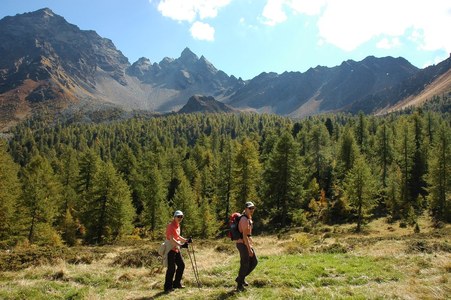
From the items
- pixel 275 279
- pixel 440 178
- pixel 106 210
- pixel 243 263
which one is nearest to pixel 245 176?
pixel 106 210

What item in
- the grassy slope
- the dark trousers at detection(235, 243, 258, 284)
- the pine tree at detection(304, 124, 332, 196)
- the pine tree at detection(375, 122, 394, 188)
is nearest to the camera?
the grassy slope

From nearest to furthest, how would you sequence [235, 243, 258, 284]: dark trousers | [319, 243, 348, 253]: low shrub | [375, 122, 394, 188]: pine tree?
[235, 243, 258, 284]: dark trousers, [319, 243, 348, 253]: low shrub, [375, 122, 394, 188]: pine tree

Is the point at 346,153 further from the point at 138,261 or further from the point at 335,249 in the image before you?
the point at 138,261

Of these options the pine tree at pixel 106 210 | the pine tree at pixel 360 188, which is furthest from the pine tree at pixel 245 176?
the pine tree at pixel 106 210

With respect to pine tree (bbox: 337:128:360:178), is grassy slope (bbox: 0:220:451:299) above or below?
below

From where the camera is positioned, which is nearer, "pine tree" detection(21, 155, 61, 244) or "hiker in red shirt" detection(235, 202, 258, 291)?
"hiker in red shirt" detection(235, 202, 258, 291)

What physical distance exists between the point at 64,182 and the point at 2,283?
52.3m

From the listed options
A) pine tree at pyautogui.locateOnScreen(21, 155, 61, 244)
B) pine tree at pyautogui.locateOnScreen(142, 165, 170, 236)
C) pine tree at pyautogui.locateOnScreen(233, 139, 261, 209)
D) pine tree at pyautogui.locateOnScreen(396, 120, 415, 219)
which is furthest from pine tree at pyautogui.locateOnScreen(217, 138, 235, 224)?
pine tree at pyautogui.locateOnScreen(396, 120, 415, 219)

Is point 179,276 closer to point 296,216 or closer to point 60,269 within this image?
point 60,269

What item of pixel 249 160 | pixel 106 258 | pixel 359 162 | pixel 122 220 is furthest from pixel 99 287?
pixel 359 162

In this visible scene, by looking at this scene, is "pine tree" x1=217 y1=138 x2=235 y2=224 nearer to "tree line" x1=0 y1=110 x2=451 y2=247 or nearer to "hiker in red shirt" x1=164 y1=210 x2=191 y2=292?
"tree line" x1=0 y1=110 x2=451 y2=247

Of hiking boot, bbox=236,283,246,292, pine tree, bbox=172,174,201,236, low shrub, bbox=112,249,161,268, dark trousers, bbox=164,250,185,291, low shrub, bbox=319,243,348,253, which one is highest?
dark trousers, bbox=164,250,185,291

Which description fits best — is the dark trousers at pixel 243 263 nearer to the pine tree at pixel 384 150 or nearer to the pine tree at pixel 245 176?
the pine tree at pixel 245 176

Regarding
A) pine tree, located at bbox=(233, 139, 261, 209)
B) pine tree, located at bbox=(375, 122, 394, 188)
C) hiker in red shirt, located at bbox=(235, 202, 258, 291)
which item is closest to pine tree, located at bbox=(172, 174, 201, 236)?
pine tree, located at bbox=(233, 139, 261, 209)
